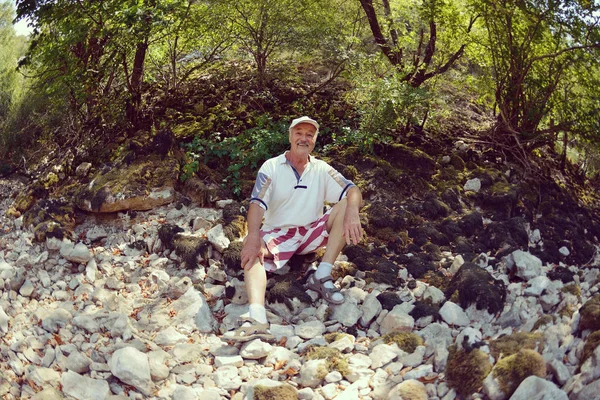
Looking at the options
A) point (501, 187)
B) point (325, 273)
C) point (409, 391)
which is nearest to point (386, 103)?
point (501, 187)

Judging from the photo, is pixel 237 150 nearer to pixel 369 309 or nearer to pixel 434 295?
pixel 369 309

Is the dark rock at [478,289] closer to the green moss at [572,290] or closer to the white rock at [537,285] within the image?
the white rock at [537,285]

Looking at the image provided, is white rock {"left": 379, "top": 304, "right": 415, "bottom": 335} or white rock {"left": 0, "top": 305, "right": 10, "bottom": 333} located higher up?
white rock {"left": 379, "top": 304, "right": 415, "bottom": 335}

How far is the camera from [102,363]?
2791mm

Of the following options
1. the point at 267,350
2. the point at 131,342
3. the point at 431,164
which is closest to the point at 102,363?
the point at 131,342

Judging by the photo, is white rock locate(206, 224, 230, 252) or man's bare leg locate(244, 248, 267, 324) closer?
man's bare leg locate(244, 248, 267, 324)

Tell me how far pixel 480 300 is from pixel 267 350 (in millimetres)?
1283

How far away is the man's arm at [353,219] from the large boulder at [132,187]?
1.73 meters

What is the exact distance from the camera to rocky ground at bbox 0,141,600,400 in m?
2.58

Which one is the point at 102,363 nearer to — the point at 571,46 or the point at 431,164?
the point at 431,164

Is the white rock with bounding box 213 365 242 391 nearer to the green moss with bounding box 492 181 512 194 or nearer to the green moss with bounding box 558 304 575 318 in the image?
the green moss with bounding box 558 304 575 318

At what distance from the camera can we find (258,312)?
3.10 metres

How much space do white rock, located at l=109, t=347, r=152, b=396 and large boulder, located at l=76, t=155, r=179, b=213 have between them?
1.95 metres

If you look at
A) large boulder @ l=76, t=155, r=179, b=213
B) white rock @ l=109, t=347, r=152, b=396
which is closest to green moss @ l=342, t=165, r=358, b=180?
large boulder @ l=76, t=155, r=179, b=213
